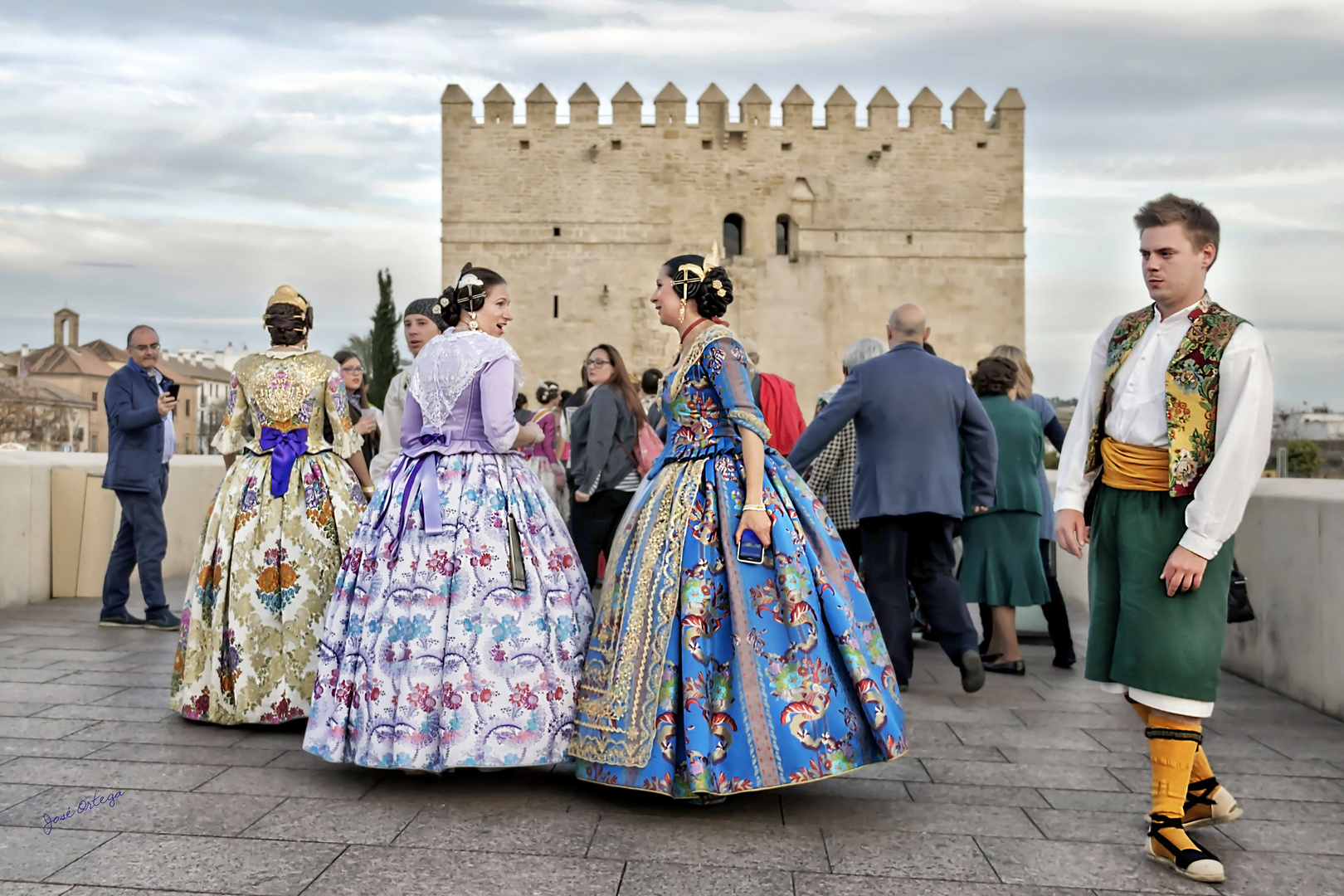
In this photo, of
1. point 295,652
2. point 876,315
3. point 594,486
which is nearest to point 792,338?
point 876,315

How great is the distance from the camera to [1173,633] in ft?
9.39

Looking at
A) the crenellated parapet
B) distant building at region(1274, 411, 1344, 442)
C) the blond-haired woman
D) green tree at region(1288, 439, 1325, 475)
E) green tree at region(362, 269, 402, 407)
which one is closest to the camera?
the blond-haired woman

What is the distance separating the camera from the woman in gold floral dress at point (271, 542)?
4.13m

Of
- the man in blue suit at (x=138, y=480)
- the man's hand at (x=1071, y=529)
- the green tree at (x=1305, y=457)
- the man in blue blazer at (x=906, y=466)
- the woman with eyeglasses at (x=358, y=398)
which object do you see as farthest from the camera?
the green tree at (x=1305, y=457)

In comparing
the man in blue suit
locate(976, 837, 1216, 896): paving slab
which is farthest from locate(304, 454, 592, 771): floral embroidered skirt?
the man in blue suit

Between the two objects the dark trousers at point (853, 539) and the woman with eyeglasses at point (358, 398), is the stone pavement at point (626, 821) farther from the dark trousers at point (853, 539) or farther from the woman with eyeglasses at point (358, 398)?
the woman with eyeglasses at point (358, 398)

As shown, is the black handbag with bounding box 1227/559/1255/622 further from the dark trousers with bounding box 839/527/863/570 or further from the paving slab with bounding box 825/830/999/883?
the dark trousers with bounding box 839/527/863/570

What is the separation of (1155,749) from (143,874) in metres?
2.48

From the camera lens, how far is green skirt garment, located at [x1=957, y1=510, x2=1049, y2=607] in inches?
214

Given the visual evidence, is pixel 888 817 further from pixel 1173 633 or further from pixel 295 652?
pixel 295 652

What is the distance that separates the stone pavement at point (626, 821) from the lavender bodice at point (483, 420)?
103cm

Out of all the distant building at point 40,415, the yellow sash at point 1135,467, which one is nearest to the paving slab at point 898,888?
the yellow sash at point 1135,467

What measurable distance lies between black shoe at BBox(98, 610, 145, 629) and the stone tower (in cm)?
2342

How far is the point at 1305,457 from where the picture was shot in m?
18.1
